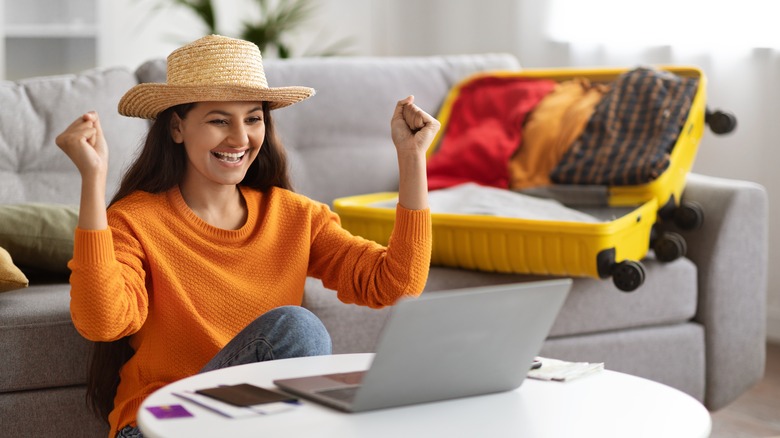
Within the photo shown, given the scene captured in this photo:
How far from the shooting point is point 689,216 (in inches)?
98.7

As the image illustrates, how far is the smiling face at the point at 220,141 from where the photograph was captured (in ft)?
5.26

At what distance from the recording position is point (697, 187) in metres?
Answer: 2.61

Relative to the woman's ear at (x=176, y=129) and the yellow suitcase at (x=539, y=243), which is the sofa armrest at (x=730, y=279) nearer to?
the yellow suitcase at (x=539, y=243)

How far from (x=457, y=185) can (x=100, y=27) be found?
90.7 inches

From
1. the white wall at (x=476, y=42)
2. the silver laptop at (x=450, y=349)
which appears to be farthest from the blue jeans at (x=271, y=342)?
the white wall at (x=476, y=42)

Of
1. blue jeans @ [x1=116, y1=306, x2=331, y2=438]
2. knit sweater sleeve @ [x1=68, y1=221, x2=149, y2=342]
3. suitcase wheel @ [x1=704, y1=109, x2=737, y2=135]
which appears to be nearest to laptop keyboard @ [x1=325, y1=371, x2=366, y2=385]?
blue jeans @ [x1=116, y1=306, x2=331, y2=438]

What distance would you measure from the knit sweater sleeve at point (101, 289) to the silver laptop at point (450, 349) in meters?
0.31

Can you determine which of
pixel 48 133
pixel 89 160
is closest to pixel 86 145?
pixel 89 160

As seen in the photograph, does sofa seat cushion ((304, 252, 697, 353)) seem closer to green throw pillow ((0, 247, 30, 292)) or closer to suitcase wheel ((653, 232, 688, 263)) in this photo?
suitcase wheel ((653, 232, 688, 263))

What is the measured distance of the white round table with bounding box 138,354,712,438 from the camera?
1062 mm

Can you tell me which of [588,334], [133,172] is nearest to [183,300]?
[133,172]

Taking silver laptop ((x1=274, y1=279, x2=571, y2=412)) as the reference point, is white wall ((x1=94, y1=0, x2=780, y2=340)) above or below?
below

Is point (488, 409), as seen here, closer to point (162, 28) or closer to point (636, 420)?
point (636, 420)

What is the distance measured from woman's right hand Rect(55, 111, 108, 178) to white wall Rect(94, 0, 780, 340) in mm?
2523
